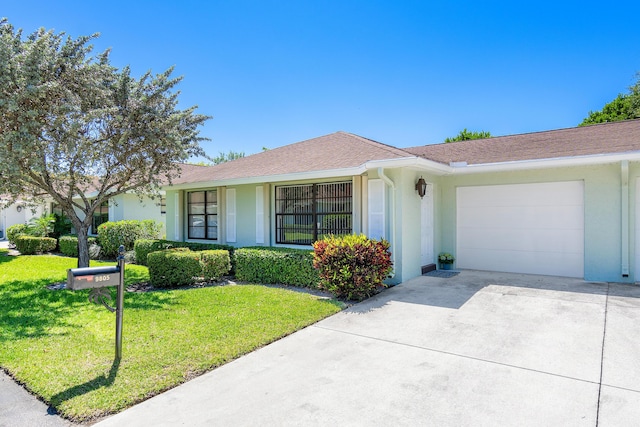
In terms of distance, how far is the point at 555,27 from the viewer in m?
10.9

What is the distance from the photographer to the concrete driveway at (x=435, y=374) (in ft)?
9.23

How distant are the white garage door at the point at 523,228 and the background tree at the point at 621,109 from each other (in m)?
17.6

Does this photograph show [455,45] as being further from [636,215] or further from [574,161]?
[636,215]

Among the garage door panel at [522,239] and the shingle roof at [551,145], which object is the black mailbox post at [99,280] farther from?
the garage door panel at [522,239]

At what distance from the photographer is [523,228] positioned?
8555mm

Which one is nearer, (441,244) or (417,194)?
(417,194)

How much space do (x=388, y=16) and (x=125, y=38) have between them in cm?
748

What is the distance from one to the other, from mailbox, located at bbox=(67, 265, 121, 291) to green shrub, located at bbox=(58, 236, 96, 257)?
12.4 metres

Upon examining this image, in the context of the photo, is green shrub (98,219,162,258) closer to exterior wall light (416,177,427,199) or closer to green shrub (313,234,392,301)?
green shrub (313,234,392,301)

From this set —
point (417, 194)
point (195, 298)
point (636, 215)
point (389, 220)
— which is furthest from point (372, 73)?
point (195, 298)

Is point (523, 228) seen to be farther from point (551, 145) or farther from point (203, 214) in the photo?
point (203, 214)

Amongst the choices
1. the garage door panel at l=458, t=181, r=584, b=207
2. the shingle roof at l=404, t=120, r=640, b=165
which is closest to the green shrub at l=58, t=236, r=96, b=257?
the shingle roof at l=404, t=120, r=640, b=165

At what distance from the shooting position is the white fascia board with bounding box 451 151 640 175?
6746 millimetres

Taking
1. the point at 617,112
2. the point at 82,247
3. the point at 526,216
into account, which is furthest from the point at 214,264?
the point at 617,112
